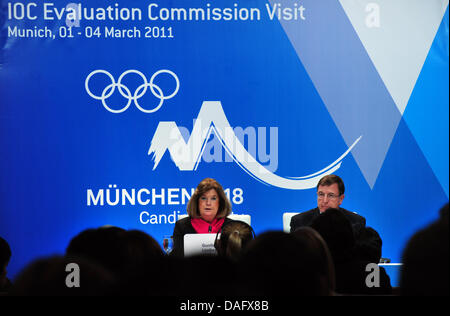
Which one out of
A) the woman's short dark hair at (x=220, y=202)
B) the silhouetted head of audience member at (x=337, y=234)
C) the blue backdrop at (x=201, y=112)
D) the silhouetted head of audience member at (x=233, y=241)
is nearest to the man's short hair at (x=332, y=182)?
the blue backdrop at (x=201, y=112)

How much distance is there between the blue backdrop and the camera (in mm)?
5816

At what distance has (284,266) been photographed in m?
1.32

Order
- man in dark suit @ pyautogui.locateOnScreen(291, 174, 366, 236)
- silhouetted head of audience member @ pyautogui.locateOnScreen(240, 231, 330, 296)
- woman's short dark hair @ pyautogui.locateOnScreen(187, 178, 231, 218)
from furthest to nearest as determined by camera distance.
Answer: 1. man in dark suit @ pyautogui.locateOnScreen(291, 174, 366, 236)
2. woman's short dark hair @ pyautogui.locateOnScreen(187, 178, 231, 218)
3. silhouetted head of audience member @ pyautogui.locateOnScreen(240, 231, 330, 296)

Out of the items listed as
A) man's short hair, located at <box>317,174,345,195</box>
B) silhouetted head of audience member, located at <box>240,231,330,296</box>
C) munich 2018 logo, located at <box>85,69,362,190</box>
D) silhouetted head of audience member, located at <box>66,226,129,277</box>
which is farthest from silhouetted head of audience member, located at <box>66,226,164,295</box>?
munich 2018 logo, located at <box>85,69,362,190</box>

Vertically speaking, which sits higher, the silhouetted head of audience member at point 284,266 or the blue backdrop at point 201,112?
the blue backdrop at point 201,112

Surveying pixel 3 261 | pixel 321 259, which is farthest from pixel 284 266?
pixel 3 261

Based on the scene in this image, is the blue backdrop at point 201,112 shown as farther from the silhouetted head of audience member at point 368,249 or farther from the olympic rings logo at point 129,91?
the silhouetted head of audience member at point 368,249

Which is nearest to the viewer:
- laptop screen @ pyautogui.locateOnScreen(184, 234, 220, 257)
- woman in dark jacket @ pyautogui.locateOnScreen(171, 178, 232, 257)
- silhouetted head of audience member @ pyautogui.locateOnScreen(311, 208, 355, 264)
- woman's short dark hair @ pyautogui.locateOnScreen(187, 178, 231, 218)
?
silhouetted head of audience member @ pyautogui.locateOnScreen(311, 208, 355, 264)

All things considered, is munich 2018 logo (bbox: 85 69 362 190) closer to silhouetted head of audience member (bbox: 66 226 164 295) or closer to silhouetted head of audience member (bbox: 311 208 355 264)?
silhouetted head of audience member (bbox: 311 208 355 264)

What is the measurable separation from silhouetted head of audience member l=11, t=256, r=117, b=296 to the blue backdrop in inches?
187

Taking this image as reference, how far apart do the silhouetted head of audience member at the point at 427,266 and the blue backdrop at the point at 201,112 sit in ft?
15.8

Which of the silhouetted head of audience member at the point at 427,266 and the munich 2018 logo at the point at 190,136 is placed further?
the munich 2018 logo at the point at 190,136

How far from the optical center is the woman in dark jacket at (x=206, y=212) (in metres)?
4.71
